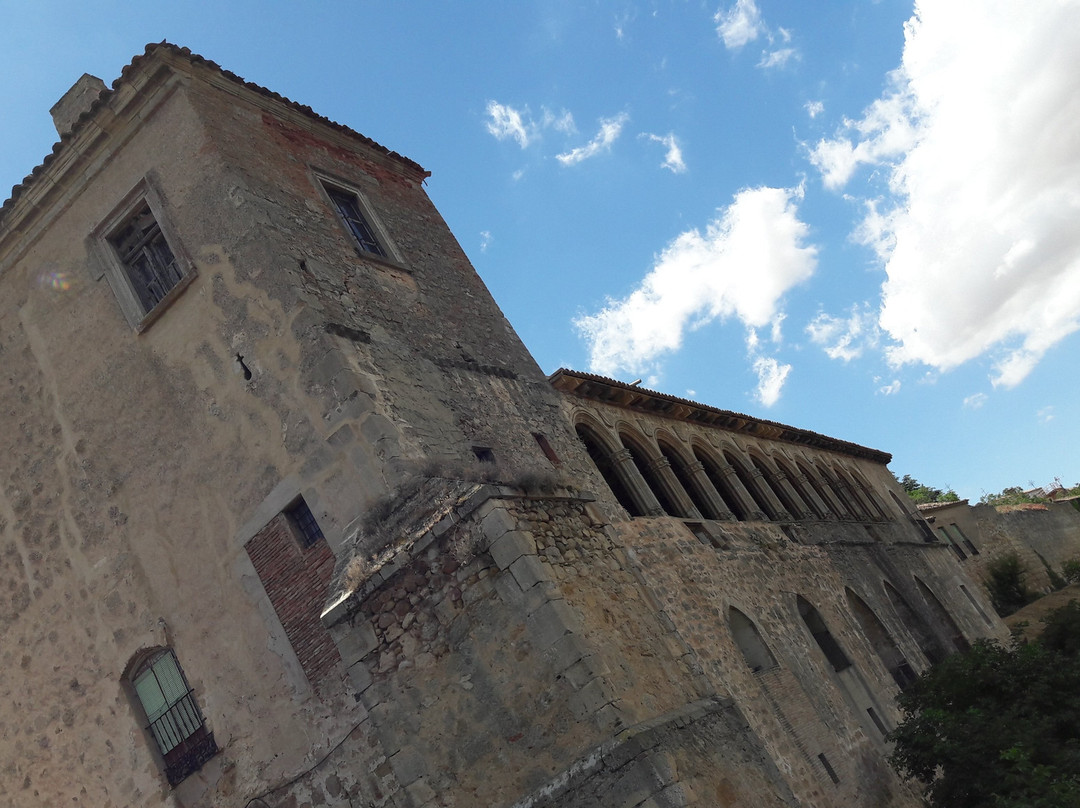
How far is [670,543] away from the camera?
535 inches

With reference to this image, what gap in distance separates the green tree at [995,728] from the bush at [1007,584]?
906 inches

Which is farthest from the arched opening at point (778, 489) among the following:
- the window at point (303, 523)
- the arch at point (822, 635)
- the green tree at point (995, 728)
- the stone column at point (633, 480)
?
the window at point (303, 523)

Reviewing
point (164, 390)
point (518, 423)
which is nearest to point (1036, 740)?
point (518, 423)

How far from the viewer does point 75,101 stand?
12492 mm

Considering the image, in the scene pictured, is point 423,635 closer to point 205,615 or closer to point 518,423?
point 205,615

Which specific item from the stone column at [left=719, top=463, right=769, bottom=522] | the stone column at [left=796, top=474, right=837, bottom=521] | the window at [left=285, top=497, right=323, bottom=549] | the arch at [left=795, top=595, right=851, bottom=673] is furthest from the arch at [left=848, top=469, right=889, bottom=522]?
the window at [left=285, top=497, right=323, bottom=549]

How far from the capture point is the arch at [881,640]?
18328mm

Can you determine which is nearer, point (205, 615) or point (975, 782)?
point (205, 615)

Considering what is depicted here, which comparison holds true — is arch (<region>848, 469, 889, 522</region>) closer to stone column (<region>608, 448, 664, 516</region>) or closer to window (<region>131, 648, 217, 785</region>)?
stone column (<region>608, 448, 664, 516</region>)

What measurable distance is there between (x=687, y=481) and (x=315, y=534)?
965 centimetres

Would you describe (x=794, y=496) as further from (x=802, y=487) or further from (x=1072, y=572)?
(x=1072, y=572)

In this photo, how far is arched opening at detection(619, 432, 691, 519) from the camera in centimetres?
1605

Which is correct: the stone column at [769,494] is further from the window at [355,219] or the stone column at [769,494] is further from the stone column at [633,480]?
the window at [355,219]

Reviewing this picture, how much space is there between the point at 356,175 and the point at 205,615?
6.57m
